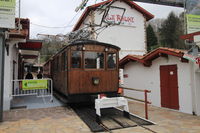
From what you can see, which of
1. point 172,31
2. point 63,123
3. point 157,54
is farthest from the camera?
point 172,31

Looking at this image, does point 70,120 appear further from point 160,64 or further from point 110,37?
point 110,37

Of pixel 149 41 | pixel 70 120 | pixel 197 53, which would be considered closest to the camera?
pixel 70 120

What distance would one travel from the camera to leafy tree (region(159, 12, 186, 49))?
3241cm

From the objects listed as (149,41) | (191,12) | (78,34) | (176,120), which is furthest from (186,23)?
(149,41)

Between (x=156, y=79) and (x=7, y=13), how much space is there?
6.72 m

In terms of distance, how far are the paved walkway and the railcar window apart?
2.06 meters

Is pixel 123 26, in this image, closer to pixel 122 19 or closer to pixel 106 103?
pixel 122 19

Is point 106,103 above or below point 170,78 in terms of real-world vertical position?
below

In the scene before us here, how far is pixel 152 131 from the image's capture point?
4152 millimetres

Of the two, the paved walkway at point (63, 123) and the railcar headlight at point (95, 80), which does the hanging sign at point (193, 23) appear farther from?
the railcar headlight at point (95, 80)

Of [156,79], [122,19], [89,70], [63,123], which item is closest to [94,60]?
[89,70]

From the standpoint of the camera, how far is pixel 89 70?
20.9ft

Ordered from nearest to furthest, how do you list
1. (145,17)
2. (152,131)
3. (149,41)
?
(152,131) < (145,17) < (149,41)

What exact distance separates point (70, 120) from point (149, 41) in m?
31.6
